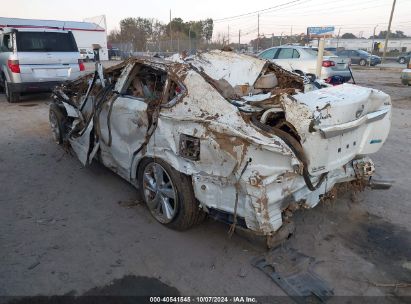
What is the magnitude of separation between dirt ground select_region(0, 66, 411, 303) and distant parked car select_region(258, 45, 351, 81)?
7.53m

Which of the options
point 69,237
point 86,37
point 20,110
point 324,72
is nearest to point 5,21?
point 86,37

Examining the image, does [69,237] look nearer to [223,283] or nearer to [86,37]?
[223,283]

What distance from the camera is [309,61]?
11562mm

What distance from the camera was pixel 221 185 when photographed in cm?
278

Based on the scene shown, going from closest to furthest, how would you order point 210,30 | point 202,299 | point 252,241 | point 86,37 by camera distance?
point 202,299 → point 252,241 → point 86,37 → point 210,30

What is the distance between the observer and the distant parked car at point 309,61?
454 inches

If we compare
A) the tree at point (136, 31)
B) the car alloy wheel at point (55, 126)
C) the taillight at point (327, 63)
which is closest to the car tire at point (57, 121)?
the car alloy wheel at point (55, 126)

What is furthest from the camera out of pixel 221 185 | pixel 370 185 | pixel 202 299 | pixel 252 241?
pixel 370 185

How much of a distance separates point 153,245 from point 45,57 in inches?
317

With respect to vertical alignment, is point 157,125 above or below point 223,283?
above

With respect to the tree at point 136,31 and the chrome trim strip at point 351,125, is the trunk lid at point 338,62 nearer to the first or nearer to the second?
the chrome trim strip at point 351,125

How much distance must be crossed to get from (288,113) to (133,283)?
1806 millimetres

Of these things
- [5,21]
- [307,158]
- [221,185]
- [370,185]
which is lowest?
[370,185]

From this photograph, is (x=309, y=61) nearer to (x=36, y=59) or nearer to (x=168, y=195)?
(x=36, y=59)
